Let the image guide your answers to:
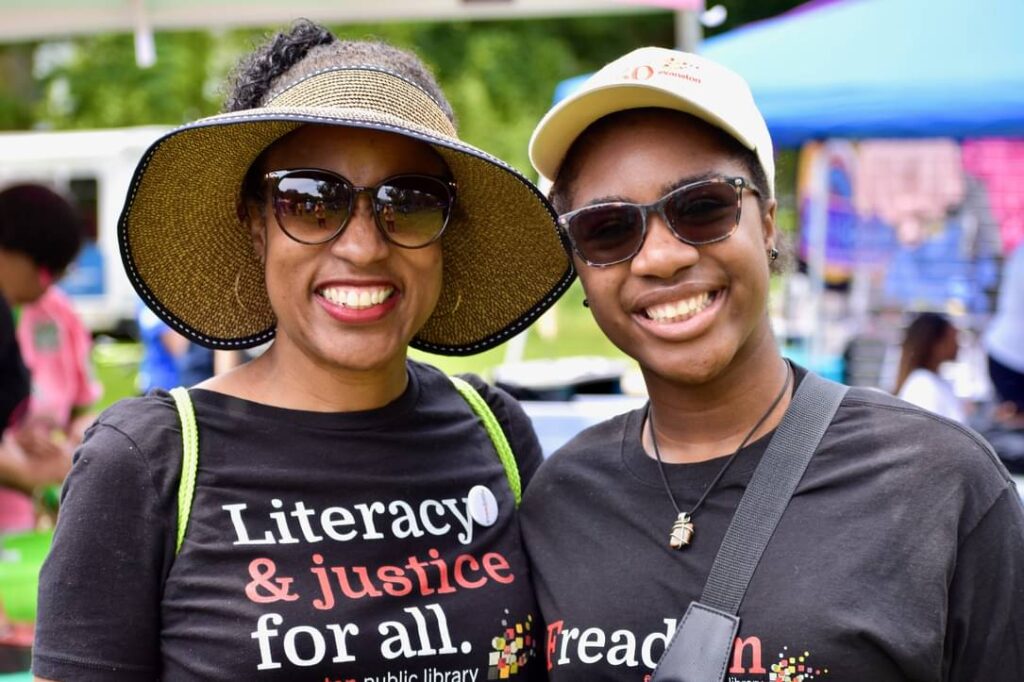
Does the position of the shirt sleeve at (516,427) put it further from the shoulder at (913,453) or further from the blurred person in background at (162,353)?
the blurred person in background at (162,353)

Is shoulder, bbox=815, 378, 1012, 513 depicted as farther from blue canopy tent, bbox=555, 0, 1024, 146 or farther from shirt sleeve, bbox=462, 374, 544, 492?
blue canopy tent, bbox=555, 0, 1024, 146

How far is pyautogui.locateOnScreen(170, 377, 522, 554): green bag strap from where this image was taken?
78.9 inches

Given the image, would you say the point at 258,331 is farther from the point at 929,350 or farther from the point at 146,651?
the point at 929,350

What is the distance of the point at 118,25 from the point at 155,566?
3671mm

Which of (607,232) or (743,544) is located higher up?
(607,232)

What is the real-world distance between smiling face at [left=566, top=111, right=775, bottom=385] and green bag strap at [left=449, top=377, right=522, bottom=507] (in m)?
0.50

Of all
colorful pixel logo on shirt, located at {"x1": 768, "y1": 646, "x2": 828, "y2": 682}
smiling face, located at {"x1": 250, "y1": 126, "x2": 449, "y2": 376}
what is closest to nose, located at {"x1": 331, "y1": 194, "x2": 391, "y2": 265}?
smiling face, located at {"x1": 250, "y1": 126, "x2": 449, "y2": 376}

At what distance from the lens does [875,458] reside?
1938mm

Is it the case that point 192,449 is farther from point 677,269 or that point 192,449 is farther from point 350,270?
point 677,269

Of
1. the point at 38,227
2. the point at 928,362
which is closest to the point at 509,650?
the point at 38,227

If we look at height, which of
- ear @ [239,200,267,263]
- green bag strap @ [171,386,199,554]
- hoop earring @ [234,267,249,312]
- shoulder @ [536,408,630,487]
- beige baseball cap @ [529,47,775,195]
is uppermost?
beige baseball cap @ [529,47,775,195]

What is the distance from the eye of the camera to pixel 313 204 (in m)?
2.06

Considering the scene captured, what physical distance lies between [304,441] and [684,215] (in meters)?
0.82

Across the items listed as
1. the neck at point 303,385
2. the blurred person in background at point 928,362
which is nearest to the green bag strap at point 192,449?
the neck at point 303,385
